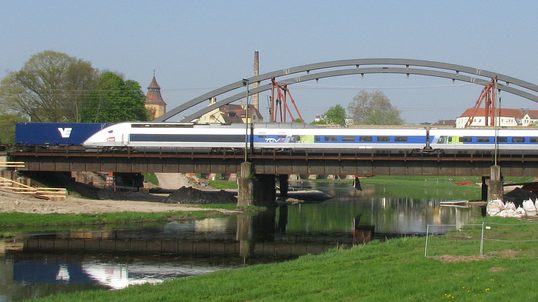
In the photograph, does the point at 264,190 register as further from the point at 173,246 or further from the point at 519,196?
the point at 173,246

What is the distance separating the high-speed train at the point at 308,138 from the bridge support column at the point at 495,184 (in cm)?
285

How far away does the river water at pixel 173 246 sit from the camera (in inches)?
1238

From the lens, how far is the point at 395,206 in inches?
3332

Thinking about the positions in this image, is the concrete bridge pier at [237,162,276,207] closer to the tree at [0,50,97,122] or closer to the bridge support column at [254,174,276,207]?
the bridge support column at [254,174,276,207]

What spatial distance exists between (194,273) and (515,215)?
31171 millimetres

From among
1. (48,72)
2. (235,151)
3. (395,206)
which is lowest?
(395,206)

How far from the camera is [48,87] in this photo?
117938mm

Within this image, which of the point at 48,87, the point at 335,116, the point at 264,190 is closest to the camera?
the point at 264,190

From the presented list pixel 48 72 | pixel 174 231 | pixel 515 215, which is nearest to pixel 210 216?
pixel 174 231

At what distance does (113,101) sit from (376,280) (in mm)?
112290

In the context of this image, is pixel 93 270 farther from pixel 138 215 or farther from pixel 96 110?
pixel 96 110

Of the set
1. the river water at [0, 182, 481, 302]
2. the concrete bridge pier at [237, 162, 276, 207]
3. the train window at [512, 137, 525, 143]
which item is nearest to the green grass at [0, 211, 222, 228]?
the river water at [0, 182, 481, 302]

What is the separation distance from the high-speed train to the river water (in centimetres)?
664

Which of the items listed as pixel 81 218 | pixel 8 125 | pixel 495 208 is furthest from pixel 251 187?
pixel 8 125
